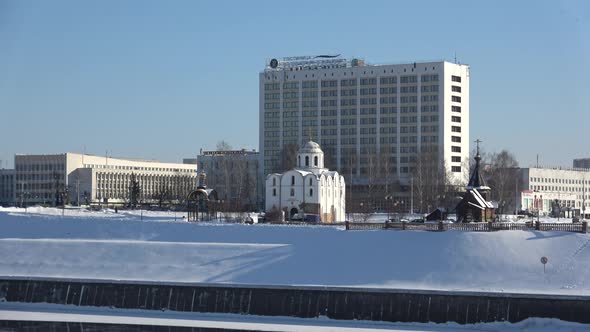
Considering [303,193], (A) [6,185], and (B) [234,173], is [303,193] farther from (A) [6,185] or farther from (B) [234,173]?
(A) [6,185]

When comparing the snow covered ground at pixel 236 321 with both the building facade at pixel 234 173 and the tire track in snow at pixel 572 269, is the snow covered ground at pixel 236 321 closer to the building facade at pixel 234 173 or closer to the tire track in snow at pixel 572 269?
the tire track in snow at pixel 572 269

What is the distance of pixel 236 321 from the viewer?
148 ft

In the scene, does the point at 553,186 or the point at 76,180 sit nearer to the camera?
the point at 553,186

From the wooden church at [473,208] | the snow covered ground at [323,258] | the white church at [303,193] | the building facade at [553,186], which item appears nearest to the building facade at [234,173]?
the white church at [303,193]

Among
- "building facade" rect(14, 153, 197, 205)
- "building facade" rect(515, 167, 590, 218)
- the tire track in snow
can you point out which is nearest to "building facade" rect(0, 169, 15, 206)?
"building facade" rect(14, 153, 197, 205)

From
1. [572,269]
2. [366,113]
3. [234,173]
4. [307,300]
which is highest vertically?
[366,113]

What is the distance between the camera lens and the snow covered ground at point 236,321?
4256 centimetres

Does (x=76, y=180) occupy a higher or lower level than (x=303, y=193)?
higher

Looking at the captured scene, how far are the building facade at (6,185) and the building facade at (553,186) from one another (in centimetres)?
8673

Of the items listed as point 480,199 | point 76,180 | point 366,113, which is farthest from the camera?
point 76,180

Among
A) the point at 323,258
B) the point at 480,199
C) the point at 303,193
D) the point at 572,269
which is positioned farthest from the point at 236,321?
the point at 303,193

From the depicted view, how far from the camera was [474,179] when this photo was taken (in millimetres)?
74812

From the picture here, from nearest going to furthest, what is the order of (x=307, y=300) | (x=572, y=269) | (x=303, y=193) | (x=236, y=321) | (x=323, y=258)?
(x=236, y=321) → (x=307, y=300) → (x=572, y=269) → (x=323, y=258) → (x=303, y=193)

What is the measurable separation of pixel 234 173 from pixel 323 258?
7923 cm
